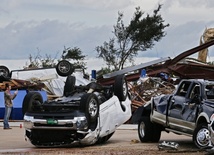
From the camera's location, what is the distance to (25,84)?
3262 cm

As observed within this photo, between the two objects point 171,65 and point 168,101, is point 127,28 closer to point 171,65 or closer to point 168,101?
point 171,65

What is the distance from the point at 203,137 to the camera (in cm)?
1409

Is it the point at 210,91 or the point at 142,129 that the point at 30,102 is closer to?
the point at 142,129

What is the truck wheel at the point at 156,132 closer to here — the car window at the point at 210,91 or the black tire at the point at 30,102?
the car window at the point at 210,91

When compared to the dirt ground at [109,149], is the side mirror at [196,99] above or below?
above

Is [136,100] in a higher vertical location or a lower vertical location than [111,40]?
lower

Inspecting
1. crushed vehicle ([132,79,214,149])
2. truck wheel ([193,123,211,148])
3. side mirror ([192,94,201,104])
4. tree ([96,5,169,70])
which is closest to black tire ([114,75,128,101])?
crushed vehicle ([132,79,214,149])

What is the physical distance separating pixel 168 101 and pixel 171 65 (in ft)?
46.2

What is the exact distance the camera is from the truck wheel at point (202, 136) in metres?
14.0

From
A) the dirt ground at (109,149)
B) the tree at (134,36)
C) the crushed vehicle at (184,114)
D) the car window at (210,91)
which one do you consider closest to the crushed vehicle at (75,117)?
the dirt ground at (109,149)

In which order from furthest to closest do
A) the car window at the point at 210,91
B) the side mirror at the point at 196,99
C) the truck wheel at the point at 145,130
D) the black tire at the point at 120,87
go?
1. the truck wheel at the point at 145,130
2. the black tire at the point at 120,87
3. the car window at the point at 210,91
4. the side mirror at the point at 196,99

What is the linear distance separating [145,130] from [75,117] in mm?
2750

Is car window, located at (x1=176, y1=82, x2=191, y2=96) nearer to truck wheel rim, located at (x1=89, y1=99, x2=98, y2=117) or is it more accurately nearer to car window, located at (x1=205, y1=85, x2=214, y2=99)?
car window, located at (x1=205, y1=85, x2=214, y2=99)

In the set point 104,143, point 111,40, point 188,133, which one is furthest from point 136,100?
point 111,40
